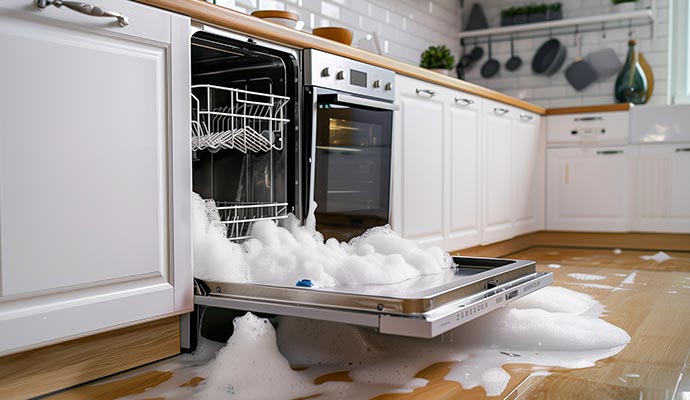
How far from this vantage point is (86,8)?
137 centimetres

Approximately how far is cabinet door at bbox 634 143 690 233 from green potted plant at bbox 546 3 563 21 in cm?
123

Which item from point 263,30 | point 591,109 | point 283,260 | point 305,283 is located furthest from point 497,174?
point 305,283

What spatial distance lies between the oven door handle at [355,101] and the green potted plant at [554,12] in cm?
283

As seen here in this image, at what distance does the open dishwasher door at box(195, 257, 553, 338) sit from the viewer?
1.35 m

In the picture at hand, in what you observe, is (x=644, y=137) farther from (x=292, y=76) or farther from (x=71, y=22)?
(x=71, y=22)

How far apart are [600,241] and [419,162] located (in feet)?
6.46

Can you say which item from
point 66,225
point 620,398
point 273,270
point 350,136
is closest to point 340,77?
point 350,136

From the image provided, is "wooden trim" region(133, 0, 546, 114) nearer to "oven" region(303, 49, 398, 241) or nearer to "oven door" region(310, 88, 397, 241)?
"oven" region(303, 49, 398, 241)

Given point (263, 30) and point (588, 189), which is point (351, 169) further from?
point (588, 189)

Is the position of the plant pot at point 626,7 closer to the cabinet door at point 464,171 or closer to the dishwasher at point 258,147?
the cabinet door at point 464,171

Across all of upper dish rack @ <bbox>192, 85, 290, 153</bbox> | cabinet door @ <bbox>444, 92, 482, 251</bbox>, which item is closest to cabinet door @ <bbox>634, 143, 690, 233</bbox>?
cabinet door @ <bbox>444, 92, 482, 251</bbox>

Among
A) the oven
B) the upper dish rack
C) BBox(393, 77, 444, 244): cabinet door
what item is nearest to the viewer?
the upper dish rack

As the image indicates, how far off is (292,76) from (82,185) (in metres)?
0.86

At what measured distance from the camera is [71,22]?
1362 mm
